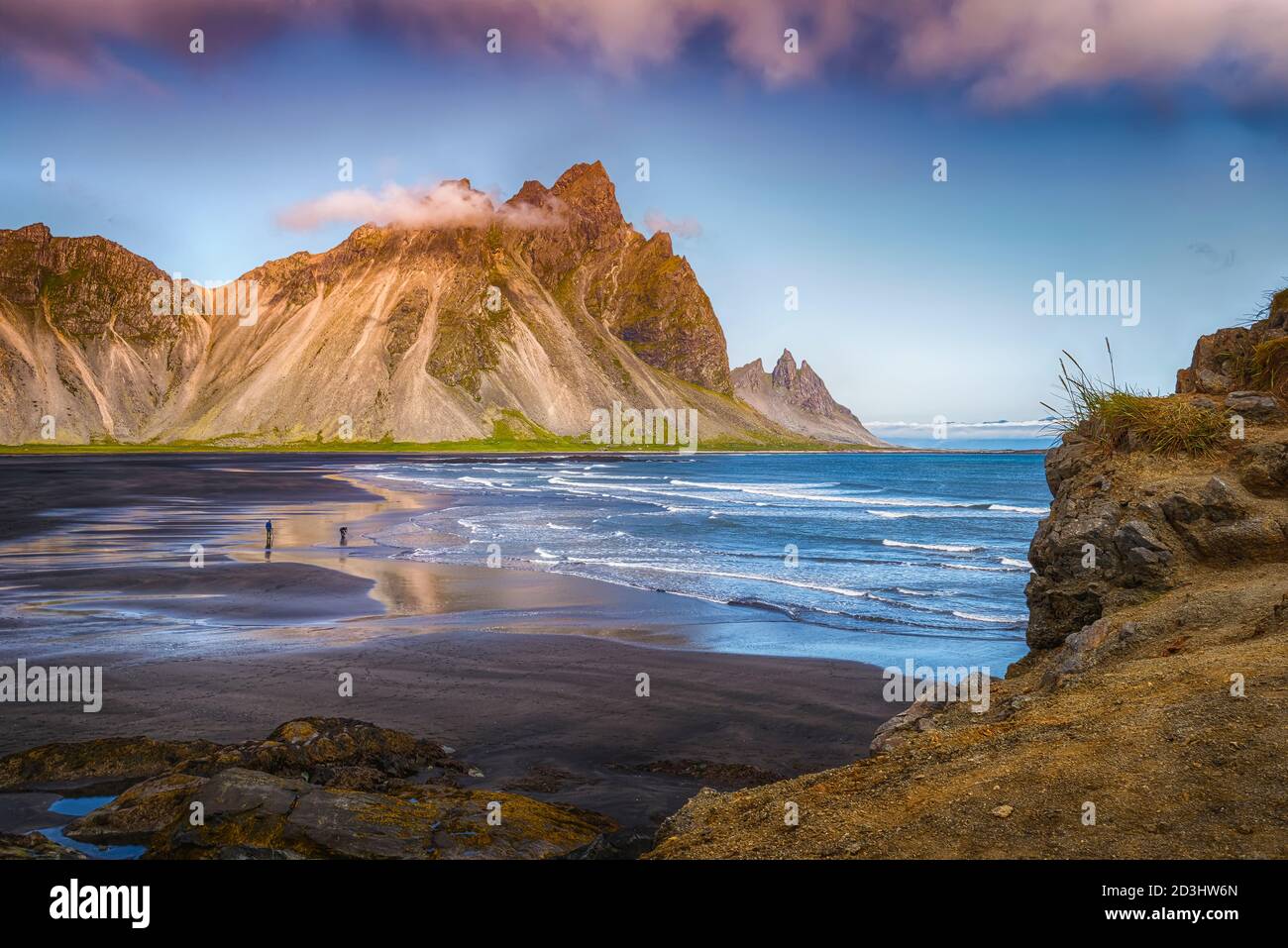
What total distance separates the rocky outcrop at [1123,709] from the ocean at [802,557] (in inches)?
310

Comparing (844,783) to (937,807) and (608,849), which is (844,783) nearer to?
(937,807)

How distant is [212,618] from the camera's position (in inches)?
794

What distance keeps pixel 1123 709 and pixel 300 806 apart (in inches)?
255

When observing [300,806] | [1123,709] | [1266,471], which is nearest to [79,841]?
[300,806]

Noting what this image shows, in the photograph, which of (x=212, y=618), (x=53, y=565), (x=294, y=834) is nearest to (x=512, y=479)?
(x=53, y=565)

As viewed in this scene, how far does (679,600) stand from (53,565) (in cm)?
1981

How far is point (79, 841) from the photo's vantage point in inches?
305

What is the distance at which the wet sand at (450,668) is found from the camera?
37.6ft

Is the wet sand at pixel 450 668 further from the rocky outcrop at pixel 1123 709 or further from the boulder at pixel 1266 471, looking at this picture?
the boulder at pixel 1266 471

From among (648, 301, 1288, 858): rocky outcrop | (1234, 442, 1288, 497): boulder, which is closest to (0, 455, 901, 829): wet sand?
(648, 301, 1288, 858): rocky outcrop

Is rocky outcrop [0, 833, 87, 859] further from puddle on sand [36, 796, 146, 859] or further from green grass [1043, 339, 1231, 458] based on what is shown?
green grass [1043, 339, 1231, 458]

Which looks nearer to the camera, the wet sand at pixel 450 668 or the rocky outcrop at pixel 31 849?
the rocky outcrop at pixel 31 849

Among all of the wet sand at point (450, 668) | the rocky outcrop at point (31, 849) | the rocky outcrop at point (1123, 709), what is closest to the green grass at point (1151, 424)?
the rocky outcrop at point (1123, 709)

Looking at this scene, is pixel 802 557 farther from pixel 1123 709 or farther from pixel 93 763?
pixel 1123 709
